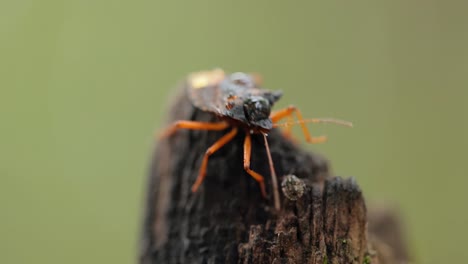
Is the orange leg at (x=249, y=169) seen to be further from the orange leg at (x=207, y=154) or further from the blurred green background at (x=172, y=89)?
the blurred green background at (x=172, y=89)

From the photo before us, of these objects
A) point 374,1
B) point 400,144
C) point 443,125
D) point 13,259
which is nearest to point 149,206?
point 13,259

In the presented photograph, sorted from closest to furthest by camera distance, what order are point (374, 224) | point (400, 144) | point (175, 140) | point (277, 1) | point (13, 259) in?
point (175, 140) → point (374, 224) → point (13, 259) → point (400, 144) → point (277, 1)

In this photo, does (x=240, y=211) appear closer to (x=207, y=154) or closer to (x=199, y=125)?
(x=207, y=154)

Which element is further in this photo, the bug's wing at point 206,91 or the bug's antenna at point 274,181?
the bug's wing at point 206,91

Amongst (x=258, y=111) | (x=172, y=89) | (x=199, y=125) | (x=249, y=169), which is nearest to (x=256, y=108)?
(x=258, y=111)

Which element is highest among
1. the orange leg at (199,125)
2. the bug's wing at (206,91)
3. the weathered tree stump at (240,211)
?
the bug's wing at (206,91)

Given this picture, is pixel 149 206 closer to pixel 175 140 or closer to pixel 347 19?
pixel 175 140

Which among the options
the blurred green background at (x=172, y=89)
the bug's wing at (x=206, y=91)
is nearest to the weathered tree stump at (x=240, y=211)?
the bug's wing at (x=206, y=91)
